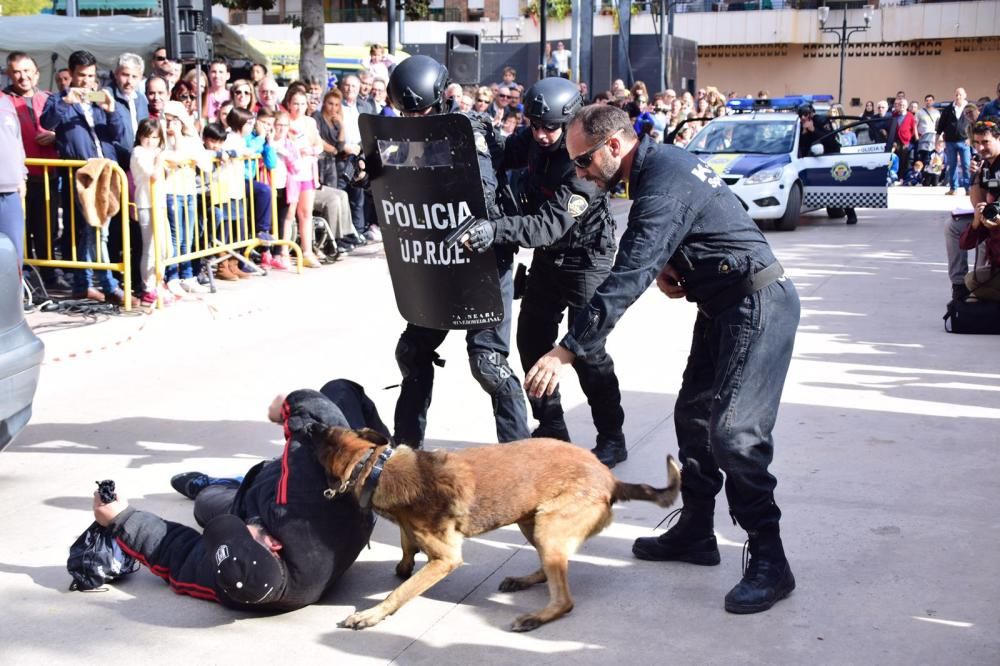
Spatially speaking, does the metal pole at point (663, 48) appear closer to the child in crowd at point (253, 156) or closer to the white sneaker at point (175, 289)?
the child in crowd at point (253, 156)

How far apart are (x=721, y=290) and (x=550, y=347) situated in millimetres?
1627

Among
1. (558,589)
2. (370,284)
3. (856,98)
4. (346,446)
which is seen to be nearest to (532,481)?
(558,589)

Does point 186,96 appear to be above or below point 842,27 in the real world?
below

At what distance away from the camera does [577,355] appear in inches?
144

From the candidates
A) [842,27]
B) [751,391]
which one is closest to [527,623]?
[751,391]

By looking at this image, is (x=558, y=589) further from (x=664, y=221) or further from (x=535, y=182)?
(x=535, y=182)

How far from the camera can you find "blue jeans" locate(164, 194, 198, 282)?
372 inches

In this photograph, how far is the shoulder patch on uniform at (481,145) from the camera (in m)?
4.65

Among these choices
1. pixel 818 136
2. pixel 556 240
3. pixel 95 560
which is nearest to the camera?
pixel 95 560

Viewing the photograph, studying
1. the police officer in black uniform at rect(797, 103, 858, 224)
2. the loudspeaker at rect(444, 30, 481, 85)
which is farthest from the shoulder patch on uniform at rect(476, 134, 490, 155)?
the loudspeaker at rect(444, 30, 481, 85)

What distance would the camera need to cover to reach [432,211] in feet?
15.3

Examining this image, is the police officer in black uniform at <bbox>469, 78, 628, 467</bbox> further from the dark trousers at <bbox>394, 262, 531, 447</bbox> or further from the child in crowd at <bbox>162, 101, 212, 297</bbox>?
the child in crowd at <bbox>162, 101, 212, 297</bbox>

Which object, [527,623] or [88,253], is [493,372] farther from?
[88,253]

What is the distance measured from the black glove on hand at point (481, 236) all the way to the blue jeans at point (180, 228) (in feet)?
18.3
